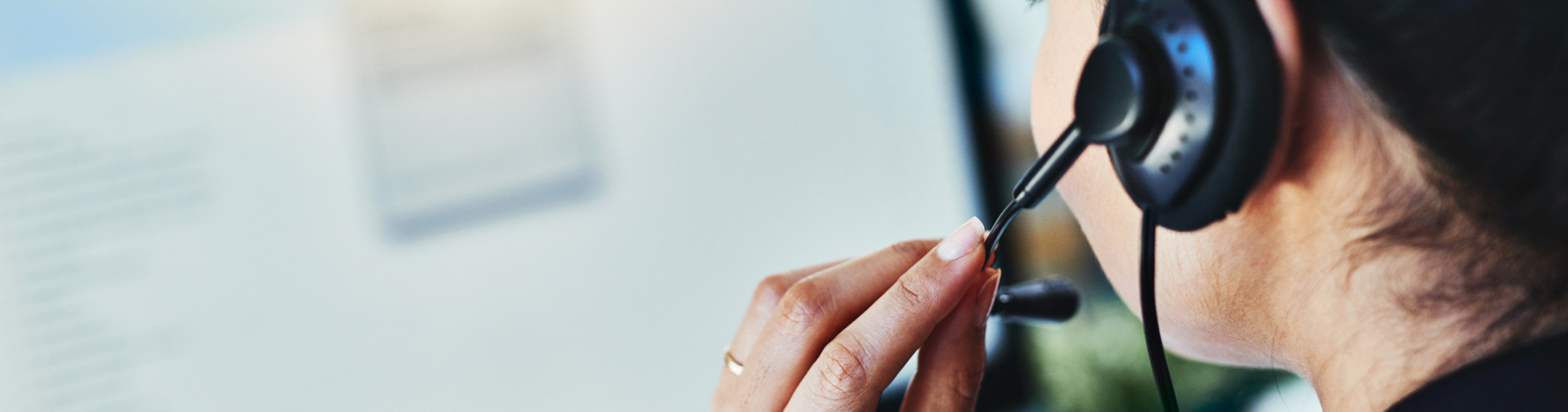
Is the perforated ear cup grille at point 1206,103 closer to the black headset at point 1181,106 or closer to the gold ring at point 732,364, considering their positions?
the black headset at point 1181,106

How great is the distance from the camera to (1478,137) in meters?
0.31

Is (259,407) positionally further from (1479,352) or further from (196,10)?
(1479,352)

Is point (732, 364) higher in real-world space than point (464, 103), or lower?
lower

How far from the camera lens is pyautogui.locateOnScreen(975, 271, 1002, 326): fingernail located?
1.62ft

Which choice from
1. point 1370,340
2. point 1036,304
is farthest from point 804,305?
point 1370,340

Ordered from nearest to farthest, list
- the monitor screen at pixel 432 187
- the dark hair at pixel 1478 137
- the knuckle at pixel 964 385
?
the dark hair at pixel 1478 137 < the monitor screen at pixel 432 187 < the knuckle at pixel 964 385

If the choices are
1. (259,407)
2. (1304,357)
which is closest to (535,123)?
(259,407)

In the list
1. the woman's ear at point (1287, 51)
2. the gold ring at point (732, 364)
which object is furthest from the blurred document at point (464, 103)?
the woman's ear at point (1287, 51)

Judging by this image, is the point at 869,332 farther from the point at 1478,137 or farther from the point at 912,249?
the point at 1478,137

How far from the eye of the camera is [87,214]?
1.28 ft

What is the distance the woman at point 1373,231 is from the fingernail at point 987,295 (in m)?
0.03

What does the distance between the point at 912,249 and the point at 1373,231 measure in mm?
235

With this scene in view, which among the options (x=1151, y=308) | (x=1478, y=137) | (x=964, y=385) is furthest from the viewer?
(x=964, y=385)

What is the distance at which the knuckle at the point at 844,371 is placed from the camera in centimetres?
46
